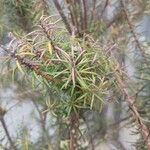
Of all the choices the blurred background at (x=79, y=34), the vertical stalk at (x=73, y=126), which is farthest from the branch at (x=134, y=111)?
the blurred background at (x=79, y=34)

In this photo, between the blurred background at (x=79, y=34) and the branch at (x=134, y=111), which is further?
the blurred background at (x=79, y=34)

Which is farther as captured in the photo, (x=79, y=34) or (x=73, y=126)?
(x=79, y=34)

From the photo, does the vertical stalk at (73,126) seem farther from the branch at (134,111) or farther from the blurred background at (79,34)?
the blurred background at (79,34)

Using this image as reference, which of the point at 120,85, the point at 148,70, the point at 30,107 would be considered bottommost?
the point at 30,107

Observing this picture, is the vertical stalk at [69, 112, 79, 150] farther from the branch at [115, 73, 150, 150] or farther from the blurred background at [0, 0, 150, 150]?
the blurred background at [0, 0, 150, 150]

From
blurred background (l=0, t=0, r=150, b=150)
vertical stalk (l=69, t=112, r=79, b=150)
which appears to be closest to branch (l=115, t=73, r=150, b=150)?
vertical stalk (l=69, t=112, r=79, b=150)

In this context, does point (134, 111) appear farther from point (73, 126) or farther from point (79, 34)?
point (79, 34)

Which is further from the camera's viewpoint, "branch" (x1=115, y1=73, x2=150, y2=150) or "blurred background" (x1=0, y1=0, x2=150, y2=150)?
"blurred background" (x1=0, y1=0, x2=150, y2=150)

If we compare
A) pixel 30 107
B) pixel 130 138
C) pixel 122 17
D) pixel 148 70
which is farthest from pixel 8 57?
pixel 130 138

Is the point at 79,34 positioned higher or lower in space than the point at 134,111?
higher

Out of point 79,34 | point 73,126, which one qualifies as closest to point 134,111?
point 73,126

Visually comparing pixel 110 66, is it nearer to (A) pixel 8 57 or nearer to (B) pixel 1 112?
(A) pixel 8 57
